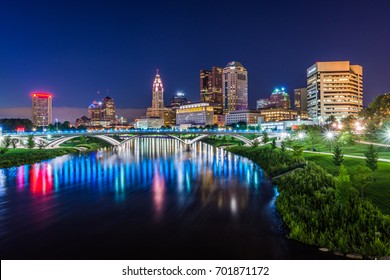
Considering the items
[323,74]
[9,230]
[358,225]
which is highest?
[323,74]

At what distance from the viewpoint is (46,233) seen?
20188 mm

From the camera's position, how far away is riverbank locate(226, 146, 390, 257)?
1540cm

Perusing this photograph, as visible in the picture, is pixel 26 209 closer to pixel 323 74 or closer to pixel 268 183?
pixel 268 183

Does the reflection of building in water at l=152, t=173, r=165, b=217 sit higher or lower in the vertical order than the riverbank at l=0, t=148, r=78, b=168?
lower

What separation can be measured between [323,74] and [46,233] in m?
149

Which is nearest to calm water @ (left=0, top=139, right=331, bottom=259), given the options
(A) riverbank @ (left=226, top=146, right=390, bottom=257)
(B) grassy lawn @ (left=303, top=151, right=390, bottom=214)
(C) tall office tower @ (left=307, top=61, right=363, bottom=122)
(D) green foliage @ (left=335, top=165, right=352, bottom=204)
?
(A) riverbank @ (left=226, top=146, right=390, bottom=257)

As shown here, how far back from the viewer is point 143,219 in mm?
22969

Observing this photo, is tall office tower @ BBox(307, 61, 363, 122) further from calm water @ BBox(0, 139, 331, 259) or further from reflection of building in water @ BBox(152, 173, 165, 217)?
reflection of building in water @ BBox(152, 173, 165, 217)

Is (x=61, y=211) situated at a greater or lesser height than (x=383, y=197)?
lesser

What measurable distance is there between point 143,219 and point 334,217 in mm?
13543

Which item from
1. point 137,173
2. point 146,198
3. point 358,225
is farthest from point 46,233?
point 137,173

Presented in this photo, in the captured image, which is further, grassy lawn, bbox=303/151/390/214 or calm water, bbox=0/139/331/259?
grassy lawn, bbox=303/151/390/214

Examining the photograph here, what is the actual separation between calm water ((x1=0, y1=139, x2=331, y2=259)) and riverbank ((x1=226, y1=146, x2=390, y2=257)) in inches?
36.1

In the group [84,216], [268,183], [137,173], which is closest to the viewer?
[84,216]
